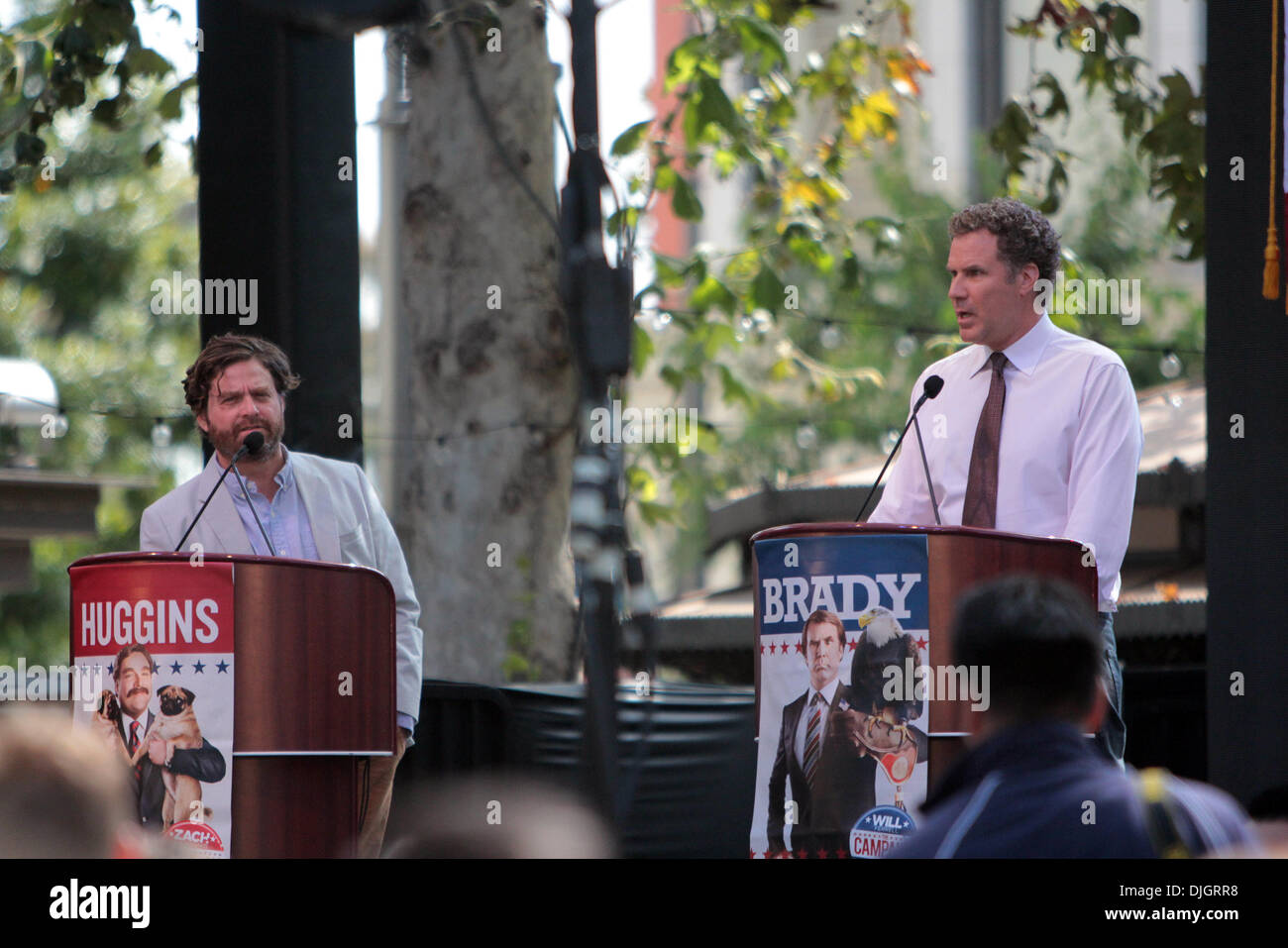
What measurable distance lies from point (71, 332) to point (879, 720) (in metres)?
23.6

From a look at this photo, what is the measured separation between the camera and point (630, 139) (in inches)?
376

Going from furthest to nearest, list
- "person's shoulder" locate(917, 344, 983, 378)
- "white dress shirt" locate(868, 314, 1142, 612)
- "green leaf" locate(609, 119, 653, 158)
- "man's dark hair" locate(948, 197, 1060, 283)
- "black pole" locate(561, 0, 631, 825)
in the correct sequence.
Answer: "green leaf" locate(609, 119, 653, 158) < "person's shoulder" locate(917, 344, 983, 378) < "man's dark hair" locate(948, 197, 1060, 283) < "white dress shirt" locate(868, 314, 1142, 612) < "black pole" locate(561, 0, 631, 825)

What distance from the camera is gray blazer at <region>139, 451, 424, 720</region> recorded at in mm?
5078

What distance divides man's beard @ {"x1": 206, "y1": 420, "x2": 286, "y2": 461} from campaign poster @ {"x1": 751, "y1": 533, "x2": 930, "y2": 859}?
155 centimetres

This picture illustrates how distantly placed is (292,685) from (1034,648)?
1.99 metres

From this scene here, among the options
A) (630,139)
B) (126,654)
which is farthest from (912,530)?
(630,139)

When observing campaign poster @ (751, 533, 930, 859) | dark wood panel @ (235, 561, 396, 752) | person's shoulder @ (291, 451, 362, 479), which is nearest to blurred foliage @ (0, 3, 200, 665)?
person's shoulder @ (291, 451, 362, 479)

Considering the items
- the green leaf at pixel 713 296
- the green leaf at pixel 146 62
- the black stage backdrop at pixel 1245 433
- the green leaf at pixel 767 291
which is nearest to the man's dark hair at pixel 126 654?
the black stage backdrop at pixel 1245 433

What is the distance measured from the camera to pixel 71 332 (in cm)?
2617

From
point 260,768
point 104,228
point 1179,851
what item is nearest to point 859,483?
point 260,768

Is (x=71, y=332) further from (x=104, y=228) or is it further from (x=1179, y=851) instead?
(x=1179, y=851)

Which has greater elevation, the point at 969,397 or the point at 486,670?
the point at 969,397

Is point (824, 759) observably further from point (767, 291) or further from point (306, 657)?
point (767, 291)

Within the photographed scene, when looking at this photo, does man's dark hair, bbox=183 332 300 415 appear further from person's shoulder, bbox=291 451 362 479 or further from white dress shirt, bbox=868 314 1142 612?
white dress shirt, bbox=868 314 1142 612
